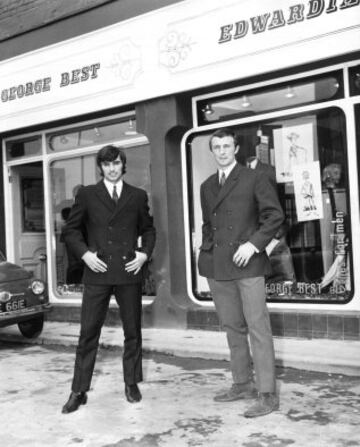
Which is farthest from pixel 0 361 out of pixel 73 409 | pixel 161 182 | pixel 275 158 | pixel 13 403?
pixel 275 158

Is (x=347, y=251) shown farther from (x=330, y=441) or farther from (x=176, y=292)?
(x=330, y=441)

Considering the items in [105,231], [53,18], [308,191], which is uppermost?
[53,18]

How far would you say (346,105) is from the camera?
6844 millimetres

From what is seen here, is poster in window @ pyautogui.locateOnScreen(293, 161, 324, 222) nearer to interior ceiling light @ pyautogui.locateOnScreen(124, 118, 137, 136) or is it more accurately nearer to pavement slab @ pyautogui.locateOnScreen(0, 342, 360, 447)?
pavement slab @ pyautogui.locateOnScreen(0, 342, 360, 447)

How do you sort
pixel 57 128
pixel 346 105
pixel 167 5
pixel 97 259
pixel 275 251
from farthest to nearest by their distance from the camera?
pixel 57 128 → pixel 167 5 → pixel 275 251 → pixel 346 105 → pixel 97 259

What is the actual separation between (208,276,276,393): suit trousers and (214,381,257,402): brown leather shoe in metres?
0.05

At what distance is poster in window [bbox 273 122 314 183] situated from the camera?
7.28 metres

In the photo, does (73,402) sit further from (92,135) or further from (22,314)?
(92,135)

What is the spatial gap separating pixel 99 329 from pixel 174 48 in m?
4.41

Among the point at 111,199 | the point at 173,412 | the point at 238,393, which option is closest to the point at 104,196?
the point at 111,199

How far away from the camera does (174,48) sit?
311 inches

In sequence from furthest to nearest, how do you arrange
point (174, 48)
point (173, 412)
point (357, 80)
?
point (174, 48) → point (357, 80) → point (173, 412)

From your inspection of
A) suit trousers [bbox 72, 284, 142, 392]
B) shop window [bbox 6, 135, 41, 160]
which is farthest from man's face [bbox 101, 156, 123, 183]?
shop window [bbox 6, 135, 41, 160]

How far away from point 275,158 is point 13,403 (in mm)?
4203
